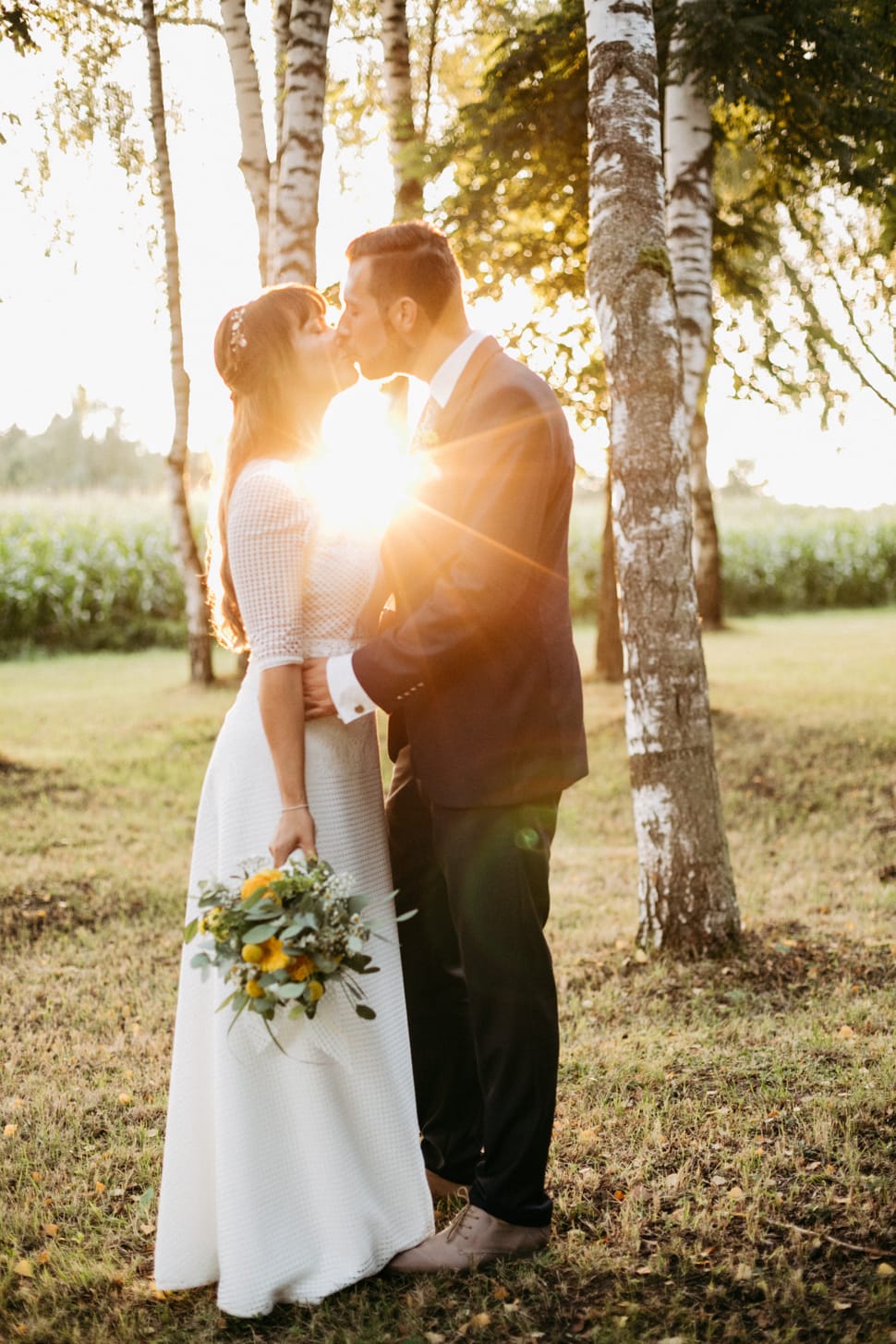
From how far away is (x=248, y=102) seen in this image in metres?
7.43

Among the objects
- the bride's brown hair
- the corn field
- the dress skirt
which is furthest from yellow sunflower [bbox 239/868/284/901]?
the corn field

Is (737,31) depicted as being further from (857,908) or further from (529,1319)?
(529,1319)

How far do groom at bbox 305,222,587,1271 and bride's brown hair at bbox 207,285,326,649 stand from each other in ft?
0.44

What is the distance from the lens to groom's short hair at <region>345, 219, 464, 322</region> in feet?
8.57

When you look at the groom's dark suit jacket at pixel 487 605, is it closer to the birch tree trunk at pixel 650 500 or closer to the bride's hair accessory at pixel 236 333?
the bride's hair accessory at pixel 236 333

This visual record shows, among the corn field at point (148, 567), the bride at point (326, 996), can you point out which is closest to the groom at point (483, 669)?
the bride at point (326, 996)

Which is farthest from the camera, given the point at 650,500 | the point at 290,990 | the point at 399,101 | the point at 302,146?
the point at 399,101

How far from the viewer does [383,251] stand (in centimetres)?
262

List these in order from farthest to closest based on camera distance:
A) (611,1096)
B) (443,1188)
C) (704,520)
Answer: (704,520) → (611,1096) → (443,1188)

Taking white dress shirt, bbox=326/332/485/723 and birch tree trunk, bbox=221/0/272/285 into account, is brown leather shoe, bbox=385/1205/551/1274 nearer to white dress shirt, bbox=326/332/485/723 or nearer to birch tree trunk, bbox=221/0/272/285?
white dress shirt, bbox=326/332/485/723

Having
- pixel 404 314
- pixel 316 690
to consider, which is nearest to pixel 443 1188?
pixel 316 690

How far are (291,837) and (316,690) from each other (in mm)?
325

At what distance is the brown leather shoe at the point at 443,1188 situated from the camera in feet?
10.3

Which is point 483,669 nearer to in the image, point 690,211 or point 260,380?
point 260,380
